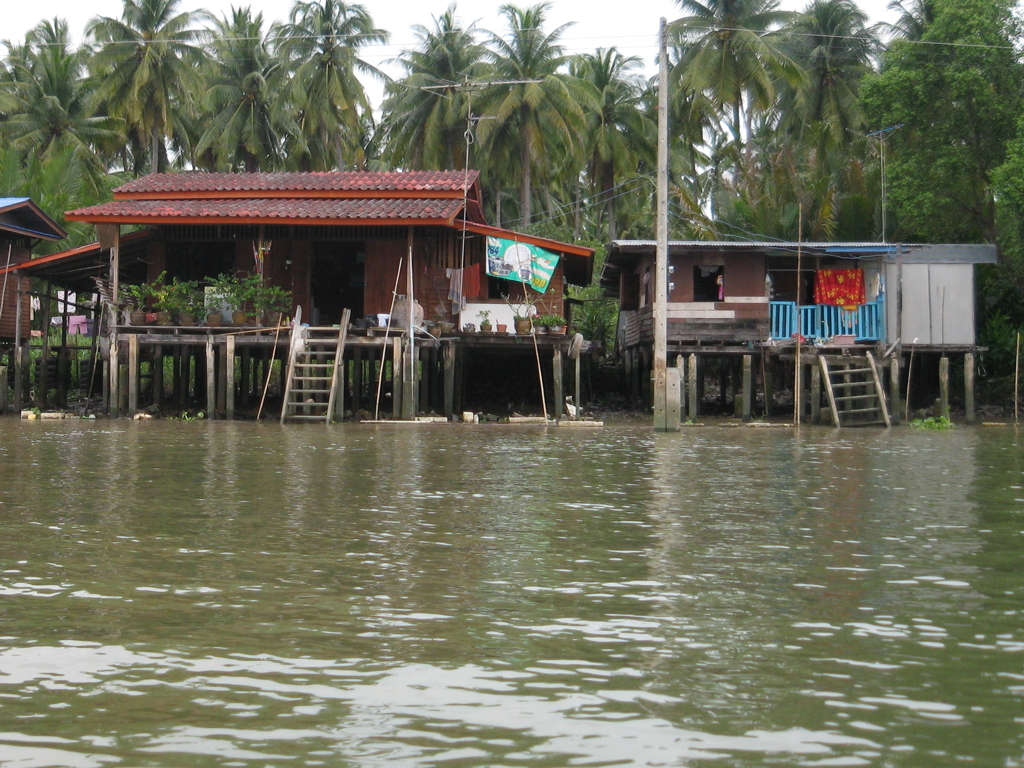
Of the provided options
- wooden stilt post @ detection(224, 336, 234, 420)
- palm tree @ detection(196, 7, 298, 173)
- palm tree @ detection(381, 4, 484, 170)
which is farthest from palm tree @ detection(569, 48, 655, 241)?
wooden stilt post @ detection(224, 336, 234, 420)

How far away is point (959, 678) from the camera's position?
13.4 feet

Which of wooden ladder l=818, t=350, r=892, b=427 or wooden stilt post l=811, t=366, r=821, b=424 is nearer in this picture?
wooden ladder l=818, t=350, r=892, b=427

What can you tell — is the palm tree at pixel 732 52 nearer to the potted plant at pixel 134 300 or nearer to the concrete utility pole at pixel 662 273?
the concrete utility pole at pixel 662 273

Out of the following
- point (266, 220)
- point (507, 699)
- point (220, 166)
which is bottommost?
point (507, 699)

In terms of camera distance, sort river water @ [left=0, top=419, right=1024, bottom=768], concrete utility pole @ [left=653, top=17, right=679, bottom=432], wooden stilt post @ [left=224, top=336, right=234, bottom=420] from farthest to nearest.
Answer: wooden stilt post @ [left=224, top=336, right=234, bottom=420] < concrete utility pole @ [left=653, top=17, right=679, bottom=432] < river water @ [left=0, top=419, right=1024, bottom=768]

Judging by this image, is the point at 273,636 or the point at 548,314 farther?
the point at 548,314

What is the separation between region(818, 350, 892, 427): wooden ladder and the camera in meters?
21.6

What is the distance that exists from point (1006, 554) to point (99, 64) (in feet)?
120

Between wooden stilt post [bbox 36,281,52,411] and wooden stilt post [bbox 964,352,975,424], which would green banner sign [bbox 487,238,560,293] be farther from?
wooden stilt post [bbox 36,281,52,411]

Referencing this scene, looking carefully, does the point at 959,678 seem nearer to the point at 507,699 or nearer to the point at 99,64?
the point at 507,699

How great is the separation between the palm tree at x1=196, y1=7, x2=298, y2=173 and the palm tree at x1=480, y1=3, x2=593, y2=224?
277 inches

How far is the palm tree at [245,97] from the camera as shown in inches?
1511

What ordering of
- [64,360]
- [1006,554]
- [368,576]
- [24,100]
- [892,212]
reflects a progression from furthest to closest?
1. [24,100]
2. [892,212]
3. [64,360]
4. [1006,554]
5. [368,576]

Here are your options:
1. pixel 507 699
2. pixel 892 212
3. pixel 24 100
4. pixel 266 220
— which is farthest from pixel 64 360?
pixel 507 699
